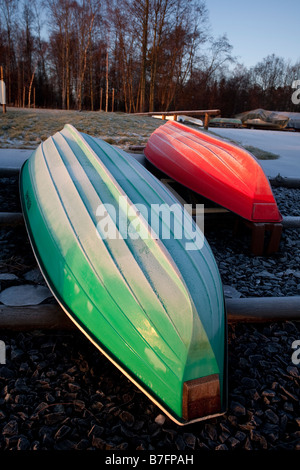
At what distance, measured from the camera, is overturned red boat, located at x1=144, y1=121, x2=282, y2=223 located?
3061mm

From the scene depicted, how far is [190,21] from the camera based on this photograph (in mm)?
19500

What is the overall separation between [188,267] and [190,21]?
870 inches

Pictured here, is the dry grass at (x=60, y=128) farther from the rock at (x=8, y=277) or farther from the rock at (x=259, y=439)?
the rock at (x=259, y=439)

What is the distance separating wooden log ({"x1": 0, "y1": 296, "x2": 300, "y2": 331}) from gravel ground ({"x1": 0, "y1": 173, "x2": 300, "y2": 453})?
0.18ft

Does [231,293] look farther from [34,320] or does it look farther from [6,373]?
[6,373]

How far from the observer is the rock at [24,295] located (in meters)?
2.09

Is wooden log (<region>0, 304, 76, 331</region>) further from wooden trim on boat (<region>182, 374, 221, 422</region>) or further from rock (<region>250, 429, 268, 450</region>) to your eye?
rock (<region>250, 429, 268, 450</region>)

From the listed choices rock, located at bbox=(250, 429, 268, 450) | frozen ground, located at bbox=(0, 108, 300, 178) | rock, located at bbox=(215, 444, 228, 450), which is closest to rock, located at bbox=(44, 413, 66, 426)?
rock, located at bbox=(215, 444, 228, 450)

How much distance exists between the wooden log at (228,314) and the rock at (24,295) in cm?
19

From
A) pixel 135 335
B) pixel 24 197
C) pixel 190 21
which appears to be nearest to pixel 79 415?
pixel 135 335

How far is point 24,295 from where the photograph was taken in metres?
2.16

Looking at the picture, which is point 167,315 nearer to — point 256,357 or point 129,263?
point 129,263

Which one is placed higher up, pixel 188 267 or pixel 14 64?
pixel 14 64

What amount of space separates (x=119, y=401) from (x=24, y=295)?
1.03 m
